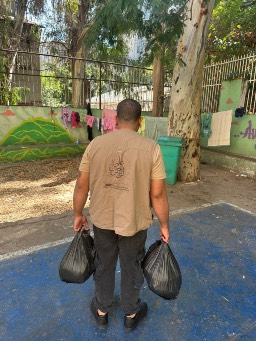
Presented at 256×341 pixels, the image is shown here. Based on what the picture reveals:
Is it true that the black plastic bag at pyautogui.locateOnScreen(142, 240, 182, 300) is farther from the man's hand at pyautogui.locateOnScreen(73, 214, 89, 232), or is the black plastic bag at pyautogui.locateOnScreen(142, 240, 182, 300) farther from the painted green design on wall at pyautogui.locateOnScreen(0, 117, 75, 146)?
the painted green design on wall at pyautogui.locateOnScreen(0, 117, 75, 146)

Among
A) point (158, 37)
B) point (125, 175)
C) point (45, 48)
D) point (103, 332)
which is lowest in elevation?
point (103, 332)

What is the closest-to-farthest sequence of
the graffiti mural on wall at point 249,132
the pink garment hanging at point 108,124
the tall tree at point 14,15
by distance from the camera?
the graffiti mural on wall at point 249,132 < the pink garment hanging at point 108,124 < the tall tree at point 14,15

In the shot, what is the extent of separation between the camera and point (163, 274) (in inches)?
72.9

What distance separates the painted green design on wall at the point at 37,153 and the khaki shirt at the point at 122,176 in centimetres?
625

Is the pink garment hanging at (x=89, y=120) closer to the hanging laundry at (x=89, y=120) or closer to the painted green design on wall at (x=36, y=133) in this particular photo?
the hanging laundry at (x=89, y=120)

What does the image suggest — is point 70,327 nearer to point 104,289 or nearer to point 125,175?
point 104,289

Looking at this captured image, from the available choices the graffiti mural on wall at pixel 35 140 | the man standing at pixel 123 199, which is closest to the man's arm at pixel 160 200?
the man standing at pixel 123 199

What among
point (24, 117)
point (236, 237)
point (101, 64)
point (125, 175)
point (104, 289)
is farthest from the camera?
point (101, 64)

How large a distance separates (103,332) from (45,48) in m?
14.8

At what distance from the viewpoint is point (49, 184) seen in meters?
5.79

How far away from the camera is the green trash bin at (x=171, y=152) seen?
536 cm

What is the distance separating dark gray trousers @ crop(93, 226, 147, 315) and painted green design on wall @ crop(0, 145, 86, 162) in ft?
20.4

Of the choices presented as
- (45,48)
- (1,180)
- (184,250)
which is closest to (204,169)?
(184,250)

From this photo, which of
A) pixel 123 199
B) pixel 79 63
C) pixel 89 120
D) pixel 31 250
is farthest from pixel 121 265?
pixel 79 63
